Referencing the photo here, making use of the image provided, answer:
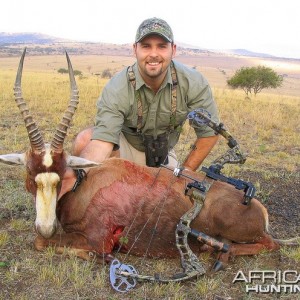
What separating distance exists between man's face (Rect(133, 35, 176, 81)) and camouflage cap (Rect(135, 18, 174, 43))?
0.08 m

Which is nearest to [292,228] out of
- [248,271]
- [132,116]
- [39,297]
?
[248,271]

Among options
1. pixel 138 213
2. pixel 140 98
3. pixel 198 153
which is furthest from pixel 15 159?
pixel 198 153

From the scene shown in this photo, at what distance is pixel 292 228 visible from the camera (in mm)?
5539

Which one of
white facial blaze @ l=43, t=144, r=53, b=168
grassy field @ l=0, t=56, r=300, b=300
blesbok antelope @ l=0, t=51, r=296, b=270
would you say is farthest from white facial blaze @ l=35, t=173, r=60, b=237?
grassy field @ l=0, t=56, r=300, b=300

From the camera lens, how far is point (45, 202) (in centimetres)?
409

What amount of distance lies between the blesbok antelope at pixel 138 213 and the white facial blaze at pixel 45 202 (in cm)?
26

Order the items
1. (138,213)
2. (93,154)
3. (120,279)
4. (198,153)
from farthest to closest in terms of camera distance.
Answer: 1. (198,153)
2. (93,154)
3. (138,213)
4. (120,279)

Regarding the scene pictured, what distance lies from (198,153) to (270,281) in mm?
2168

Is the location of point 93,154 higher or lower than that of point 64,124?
lower

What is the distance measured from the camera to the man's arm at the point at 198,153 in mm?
5852

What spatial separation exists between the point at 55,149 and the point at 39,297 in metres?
1.33

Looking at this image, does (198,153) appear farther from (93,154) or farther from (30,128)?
(30,128)

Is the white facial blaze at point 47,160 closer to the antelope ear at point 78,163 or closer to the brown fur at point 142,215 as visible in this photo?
the antelope ear at point 78,163

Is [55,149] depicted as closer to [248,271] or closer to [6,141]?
[248,271]
